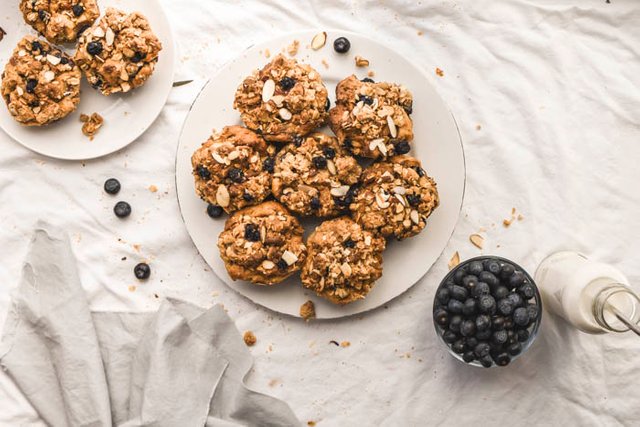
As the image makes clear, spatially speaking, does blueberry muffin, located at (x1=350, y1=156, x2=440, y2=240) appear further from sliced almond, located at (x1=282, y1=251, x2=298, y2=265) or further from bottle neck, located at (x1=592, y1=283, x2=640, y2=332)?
bottle neck, located at (x1=592, y1=283, x2=640, y2=332)

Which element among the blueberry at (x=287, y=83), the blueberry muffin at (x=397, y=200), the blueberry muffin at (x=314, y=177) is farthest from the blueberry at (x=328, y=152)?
the blueberry at (x=287, y=83)

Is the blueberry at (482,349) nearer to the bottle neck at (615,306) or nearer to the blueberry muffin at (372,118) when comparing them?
the bottle neck at (615,306)

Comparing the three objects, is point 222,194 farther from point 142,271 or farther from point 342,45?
point 342,45

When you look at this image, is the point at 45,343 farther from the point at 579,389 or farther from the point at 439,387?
the point at 579,389

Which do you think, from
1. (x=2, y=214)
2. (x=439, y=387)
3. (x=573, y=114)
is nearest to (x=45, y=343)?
(x=2, y=214)

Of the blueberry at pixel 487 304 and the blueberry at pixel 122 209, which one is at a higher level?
the blueberry at pixel 487 304

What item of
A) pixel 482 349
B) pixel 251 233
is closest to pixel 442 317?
pixel 482 349
